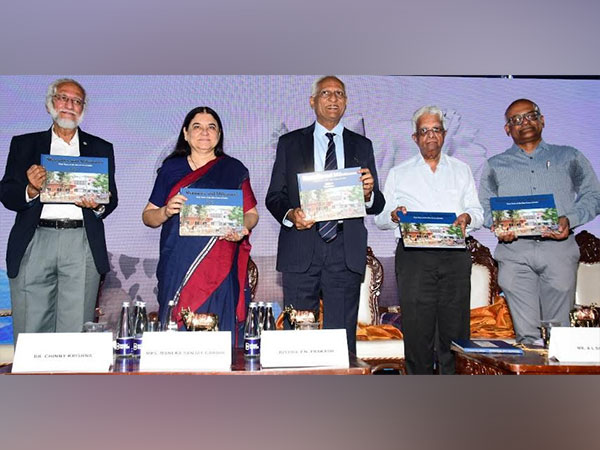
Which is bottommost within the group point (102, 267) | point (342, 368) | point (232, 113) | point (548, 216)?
point (342, 368)

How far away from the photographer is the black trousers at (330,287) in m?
3.17

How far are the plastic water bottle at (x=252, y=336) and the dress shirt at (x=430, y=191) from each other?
1.55 metres

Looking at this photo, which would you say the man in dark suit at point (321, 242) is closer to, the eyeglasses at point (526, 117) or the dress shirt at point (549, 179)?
the dress shirt at point (549, 179)

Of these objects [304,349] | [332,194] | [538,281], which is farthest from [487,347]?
[538,281]

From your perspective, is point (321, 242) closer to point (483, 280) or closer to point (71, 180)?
point (71, 180)

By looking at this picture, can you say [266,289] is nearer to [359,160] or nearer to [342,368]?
[359,160]

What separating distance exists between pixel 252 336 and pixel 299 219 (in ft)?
3.41

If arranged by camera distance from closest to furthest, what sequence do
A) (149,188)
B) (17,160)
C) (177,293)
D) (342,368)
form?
(342,368) → (177,293) → (17,160) → (149,188)

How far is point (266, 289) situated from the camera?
4148mm

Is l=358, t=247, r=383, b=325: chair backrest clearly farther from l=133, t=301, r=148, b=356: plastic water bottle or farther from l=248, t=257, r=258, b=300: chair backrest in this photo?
l=133, t=301, r=148, b=356: plastic water bottle

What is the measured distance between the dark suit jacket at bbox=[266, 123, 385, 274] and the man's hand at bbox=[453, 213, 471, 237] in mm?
448

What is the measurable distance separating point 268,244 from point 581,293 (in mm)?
2166

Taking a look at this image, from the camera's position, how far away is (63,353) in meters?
1.83

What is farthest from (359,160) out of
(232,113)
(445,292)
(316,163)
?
(232,113)
